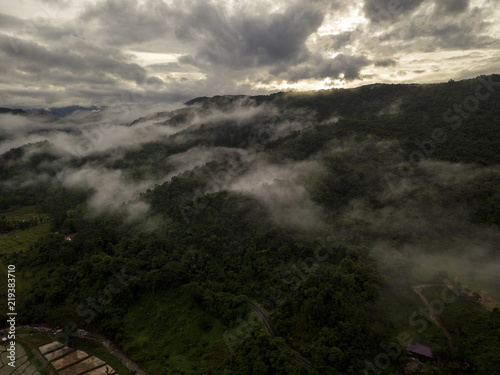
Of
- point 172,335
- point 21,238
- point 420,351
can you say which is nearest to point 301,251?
point 420,351

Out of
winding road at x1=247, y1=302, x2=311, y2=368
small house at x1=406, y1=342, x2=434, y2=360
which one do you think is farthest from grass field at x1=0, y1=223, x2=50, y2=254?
small house at x1=406, y1=342, x2=434, y2=360

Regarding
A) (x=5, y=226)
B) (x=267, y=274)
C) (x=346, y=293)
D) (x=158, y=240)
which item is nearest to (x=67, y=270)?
(x=158, y=240)

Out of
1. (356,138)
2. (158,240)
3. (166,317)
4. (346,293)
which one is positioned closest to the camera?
(346,293)

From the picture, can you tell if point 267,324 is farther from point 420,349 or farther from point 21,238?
point 21,238

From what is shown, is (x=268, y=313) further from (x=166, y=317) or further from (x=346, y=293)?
(x=166, y=317)

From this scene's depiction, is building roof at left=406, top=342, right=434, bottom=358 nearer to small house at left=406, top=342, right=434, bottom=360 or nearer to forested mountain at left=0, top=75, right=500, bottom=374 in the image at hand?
small house at left=406, top=342, right=434, bottom=360

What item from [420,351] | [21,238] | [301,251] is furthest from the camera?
[21,238]

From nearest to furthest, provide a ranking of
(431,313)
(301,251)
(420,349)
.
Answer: (420,349) < (431,313) < (301,251)
